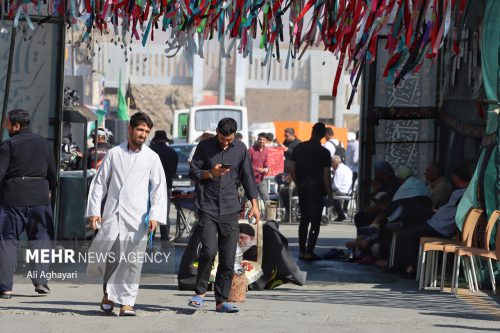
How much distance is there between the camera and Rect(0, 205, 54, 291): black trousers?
12.4m

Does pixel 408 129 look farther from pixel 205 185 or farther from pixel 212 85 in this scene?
pixel 212 85

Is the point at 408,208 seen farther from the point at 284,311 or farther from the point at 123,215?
the point at 123,215

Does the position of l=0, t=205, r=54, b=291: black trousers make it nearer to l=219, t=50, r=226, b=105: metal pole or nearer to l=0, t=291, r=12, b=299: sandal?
l=0, t=291, r=12, b=299: sandal

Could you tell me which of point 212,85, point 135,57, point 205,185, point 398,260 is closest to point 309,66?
point 135,57

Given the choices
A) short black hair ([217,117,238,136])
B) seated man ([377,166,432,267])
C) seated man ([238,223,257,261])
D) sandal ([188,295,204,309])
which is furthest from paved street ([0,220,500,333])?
short black hair ([217,117,238,136])

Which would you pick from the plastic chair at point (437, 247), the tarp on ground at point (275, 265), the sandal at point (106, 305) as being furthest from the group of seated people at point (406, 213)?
the sandal at point (106, 305)

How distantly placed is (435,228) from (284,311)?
3444mm

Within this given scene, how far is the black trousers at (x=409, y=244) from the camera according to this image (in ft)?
49.3

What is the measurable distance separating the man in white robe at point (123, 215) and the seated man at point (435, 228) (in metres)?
4.44

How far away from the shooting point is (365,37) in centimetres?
1302

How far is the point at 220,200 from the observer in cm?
1179

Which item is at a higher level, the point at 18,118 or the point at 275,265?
the point at 18,118

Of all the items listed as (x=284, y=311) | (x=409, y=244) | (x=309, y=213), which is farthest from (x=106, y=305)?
(x=309, y=213)

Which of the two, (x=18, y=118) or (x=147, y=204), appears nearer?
(x=147, y=204)
